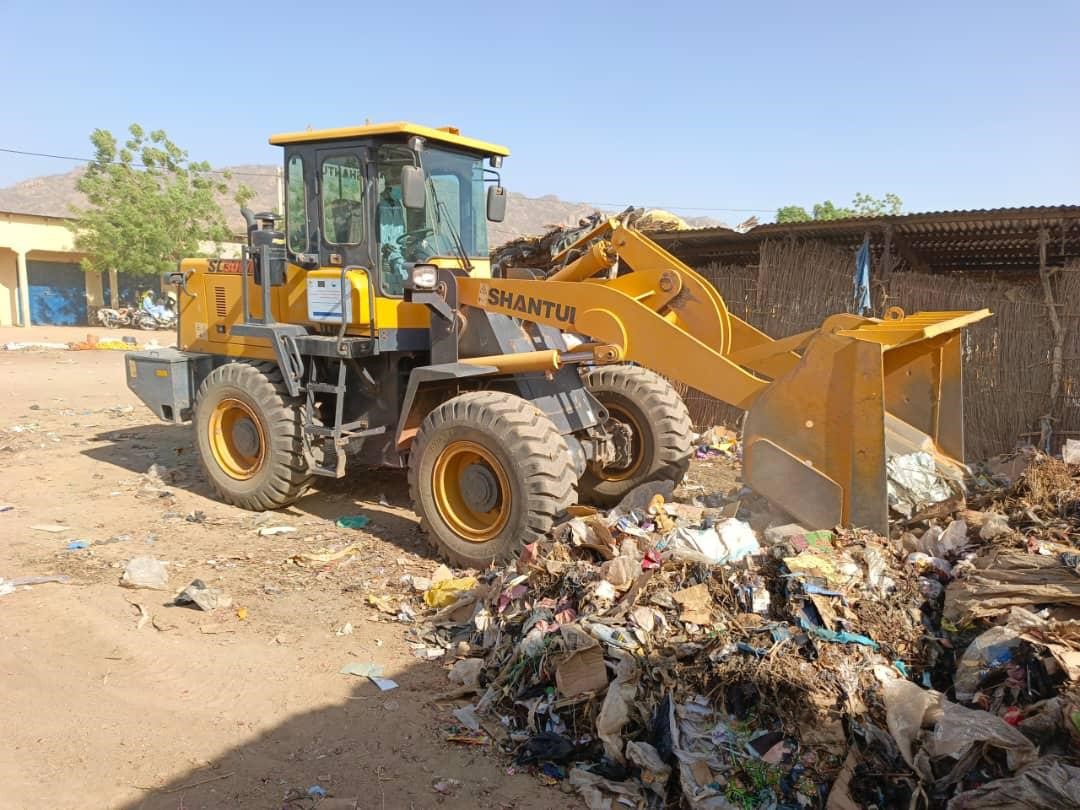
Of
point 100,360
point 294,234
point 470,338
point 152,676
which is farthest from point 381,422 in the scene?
point 100,360

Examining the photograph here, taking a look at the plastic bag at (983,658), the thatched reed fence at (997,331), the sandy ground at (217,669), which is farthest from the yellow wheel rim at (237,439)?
the thatched reed fence at (997,331)

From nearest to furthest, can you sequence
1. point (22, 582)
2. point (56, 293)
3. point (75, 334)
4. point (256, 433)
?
point (22, 582) → point (256, 433) → point (75, 334) → point (56, 293)

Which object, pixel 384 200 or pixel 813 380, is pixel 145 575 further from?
pixel 813 380

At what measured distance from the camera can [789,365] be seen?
492cm

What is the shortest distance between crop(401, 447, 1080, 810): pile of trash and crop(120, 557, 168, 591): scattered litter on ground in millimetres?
1813

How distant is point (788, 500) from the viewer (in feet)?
13.4

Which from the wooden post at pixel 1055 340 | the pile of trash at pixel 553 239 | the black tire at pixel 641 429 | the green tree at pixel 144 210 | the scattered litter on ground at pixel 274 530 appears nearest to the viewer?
the scattered litter on ground at pixel 274 530

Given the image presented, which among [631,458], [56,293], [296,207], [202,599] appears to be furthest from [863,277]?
[56,293]

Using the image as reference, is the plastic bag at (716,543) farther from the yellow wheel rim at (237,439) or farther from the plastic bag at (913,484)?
the yellow wheel rim at (237,439)

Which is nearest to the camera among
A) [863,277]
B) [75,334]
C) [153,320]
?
[863,277]

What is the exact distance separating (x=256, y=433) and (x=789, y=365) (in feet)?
13.6

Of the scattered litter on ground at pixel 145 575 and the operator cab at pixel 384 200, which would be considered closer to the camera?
the scattered litter on ground at pixel 145 575

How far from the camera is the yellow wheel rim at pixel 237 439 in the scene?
6.35 m

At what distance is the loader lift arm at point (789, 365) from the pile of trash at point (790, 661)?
0.29 metres
